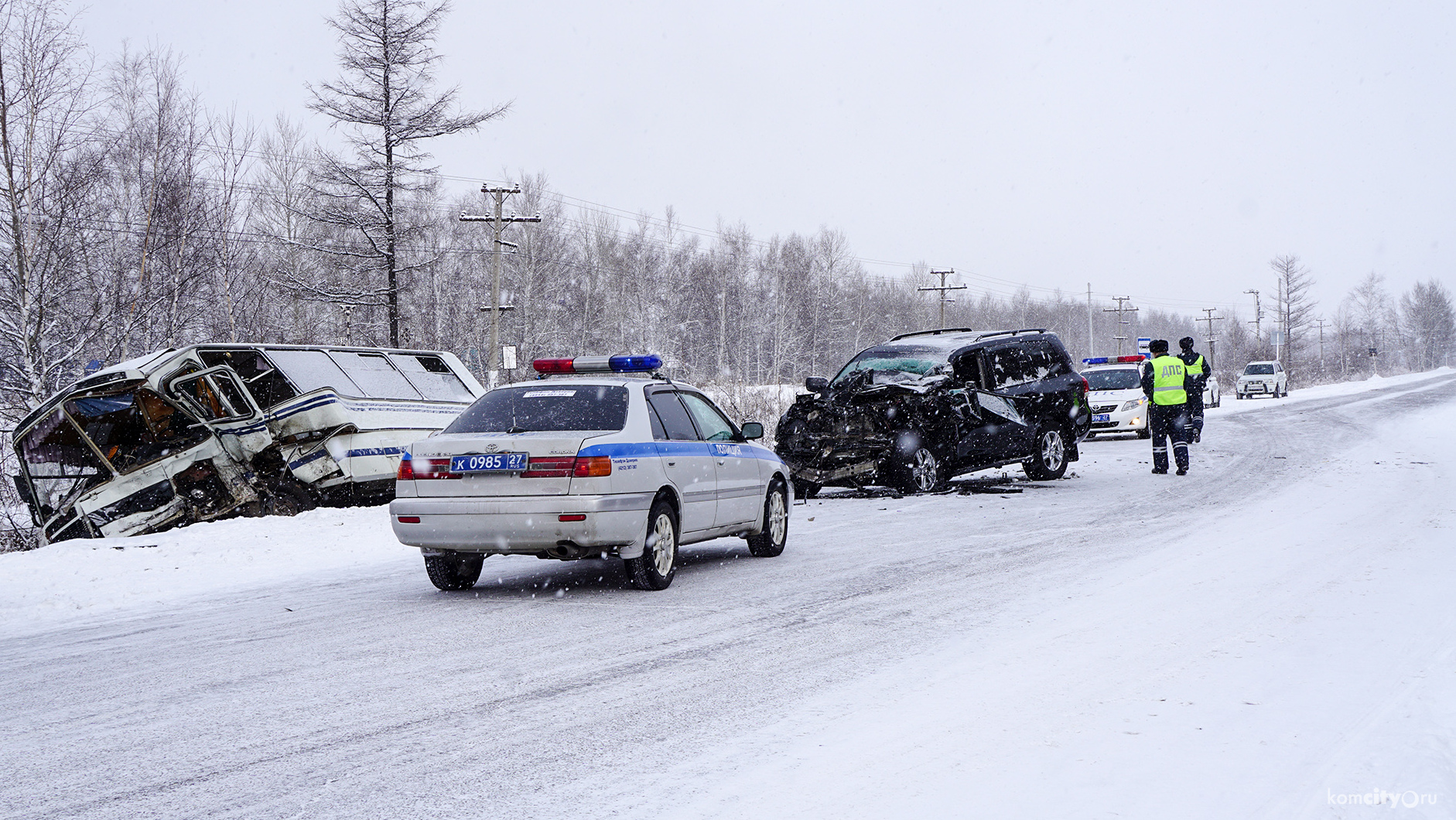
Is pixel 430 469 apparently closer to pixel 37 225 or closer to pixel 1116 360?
pixel 37 225

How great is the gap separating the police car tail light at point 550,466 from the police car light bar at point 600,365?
4.50ft

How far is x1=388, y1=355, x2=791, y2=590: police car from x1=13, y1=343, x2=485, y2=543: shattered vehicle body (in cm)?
526

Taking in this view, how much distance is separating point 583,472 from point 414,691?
237cm

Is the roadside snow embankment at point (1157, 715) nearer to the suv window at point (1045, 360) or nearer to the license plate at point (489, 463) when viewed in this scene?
the license plate at point (489, 463)

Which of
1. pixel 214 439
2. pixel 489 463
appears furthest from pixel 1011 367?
pixel 214 439

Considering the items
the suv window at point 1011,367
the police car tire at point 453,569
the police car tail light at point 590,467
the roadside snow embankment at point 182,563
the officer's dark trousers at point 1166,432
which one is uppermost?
the suv window at point 1011,367

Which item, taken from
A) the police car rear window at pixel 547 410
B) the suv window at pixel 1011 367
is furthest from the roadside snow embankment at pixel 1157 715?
the suv window at pixel 1011 367

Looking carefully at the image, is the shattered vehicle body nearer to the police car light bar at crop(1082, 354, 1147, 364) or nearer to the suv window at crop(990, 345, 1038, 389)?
the suv window at crop(990, 345, 1038, 389)

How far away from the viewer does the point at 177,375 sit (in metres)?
12.6

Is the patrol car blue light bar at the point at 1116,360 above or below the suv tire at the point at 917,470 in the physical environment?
above

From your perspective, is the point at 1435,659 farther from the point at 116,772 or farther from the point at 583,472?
the point at 116,772

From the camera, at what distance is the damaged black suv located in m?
13.7

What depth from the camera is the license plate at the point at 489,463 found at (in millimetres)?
7297

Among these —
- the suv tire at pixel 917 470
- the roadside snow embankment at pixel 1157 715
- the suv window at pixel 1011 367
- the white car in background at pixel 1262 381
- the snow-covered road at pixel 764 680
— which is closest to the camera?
the roadside snow embankment at pixel 1157 715
